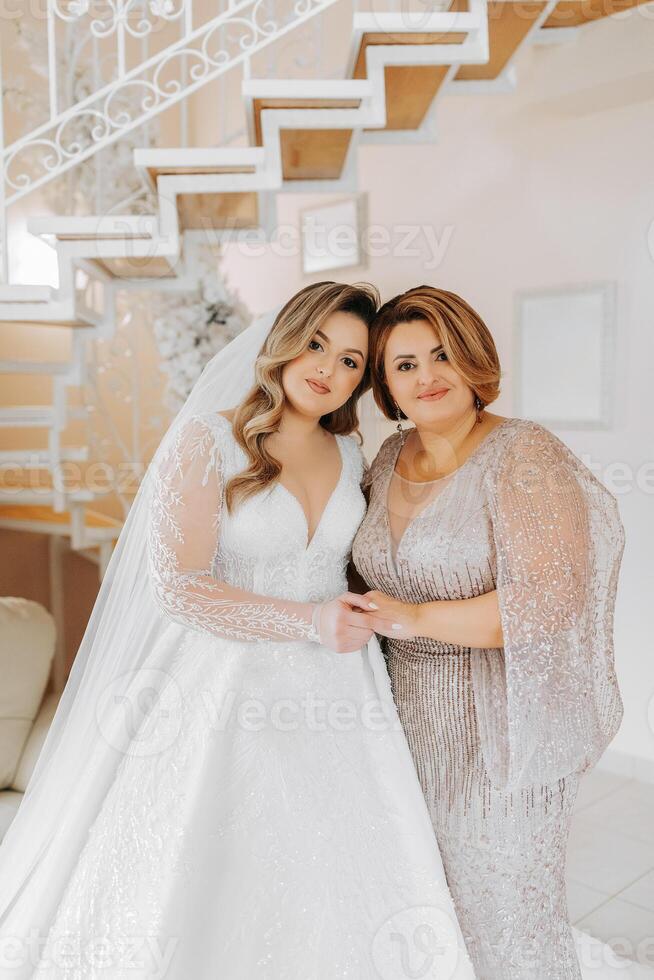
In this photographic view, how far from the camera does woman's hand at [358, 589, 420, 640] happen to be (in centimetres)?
158

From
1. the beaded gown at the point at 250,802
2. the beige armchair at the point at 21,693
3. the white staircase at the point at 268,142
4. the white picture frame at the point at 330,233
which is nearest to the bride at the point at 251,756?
the beaded gown at the point at 250,802

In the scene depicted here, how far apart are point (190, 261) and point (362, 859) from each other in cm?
211

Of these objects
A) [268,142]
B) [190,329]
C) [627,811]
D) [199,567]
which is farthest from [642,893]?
[268,142]

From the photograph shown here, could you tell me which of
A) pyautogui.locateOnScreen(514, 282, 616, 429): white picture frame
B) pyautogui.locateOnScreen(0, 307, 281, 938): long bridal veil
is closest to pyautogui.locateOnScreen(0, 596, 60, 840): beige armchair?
pyautogui.locateOnScreen(0, 307, 281, 938): long bridal veil

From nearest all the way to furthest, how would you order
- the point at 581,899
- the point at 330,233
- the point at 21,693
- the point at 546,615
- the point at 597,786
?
the point at 546,615, the point at 21,693, the point at 581,899, the point at 597,786, the point at 330,233

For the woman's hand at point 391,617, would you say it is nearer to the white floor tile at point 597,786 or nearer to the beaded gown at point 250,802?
the beaded gown at point 250,802

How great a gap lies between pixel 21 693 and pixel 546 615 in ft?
5.35

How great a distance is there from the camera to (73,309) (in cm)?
264

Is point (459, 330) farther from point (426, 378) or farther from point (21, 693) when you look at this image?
point (21, 693)

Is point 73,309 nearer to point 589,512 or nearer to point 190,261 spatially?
point 190,261

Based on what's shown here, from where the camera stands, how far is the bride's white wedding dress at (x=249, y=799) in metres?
1.49

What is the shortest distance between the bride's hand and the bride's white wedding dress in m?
0.07

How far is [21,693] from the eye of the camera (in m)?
2.48

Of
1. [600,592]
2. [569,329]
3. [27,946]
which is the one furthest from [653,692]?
[27,946]
